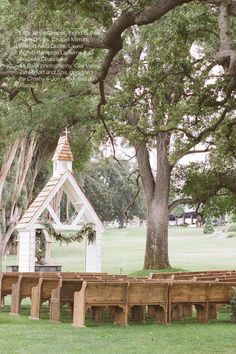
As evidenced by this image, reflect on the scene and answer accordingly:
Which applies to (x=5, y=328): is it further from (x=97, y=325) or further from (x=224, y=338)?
(x=224, y=338)

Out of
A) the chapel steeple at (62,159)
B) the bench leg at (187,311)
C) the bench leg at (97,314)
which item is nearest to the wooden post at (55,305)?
the bench leg at (97,314)

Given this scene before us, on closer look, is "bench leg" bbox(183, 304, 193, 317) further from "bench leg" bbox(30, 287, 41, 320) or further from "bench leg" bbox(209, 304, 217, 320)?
"bench leg" bbox(30, 287, 41, 320)

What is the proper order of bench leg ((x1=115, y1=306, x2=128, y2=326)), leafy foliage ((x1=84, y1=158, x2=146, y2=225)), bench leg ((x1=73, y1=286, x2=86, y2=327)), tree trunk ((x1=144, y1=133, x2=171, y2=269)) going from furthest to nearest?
leafy foliage ((x1=84, y1=158, x2=146, y2=225))
tree trunk ((x1=144, y1=133, x2=171, y2=269))
bench leg ((x1=115, y1=306, x2=128, y2=326))
bench leg ((x1=73, y1=286, x2=86, y2=327))

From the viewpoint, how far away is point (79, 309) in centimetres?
1365

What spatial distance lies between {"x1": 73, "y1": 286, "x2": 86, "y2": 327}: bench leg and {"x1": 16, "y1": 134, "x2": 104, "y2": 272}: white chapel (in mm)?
9897

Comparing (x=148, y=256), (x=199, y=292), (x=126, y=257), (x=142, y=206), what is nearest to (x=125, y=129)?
(x=148, y=256)

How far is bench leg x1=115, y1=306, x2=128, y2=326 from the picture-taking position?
547 inches

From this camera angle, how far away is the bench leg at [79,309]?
532 inches

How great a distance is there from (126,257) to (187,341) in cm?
3532

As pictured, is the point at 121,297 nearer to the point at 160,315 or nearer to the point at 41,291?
the point at 160,315

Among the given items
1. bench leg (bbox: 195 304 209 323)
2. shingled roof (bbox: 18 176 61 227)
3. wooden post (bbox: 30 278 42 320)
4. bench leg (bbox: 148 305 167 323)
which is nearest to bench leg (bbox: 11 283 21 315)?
wooden post (bbox: 30 278 42 320)

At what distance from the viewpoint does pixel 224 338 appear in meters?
12.0

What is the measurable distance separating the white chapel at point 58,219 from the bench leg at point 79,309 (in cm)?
990

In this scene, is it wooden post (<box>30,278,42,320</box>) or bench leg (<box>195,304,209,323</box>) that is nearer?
bench leg (<box>195,304,209,323</box>)
